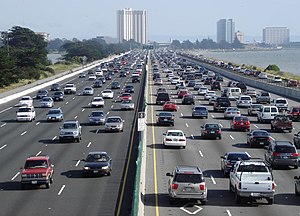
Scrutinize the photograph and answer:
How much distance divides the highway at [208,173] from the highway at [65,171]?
4.08ft

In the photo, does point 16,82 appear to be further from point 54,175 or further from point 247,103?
point 54,175

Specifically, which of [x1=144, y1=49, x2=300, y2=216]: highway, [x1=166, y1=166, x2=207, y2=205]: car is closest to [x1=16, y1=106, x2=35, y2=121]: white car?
[x1=144, y1=49, x2=300, y2=216]: highway

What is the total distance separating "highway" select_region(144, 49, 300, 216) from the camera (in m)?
25.0

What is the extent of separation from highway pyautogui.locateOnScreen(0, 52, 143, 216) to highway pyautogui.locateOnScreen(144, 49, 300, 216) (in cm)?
124

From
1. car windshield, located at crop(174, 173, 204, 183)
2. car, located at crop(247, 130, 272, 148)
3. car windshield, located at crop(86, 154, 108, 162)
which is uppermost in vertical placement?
car windshield, located at crop(174, 173, 204, 183)

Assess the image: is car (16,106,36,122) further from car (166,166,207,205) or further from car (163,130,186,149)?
car (166,166,207,205)

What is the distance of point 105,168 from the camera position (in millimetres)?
32531

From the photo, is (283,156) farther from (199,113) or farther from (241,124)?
(199,113)

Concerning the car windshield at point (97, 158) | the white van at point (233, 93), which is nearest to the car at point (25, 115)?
the car windshield at point (97, 158)

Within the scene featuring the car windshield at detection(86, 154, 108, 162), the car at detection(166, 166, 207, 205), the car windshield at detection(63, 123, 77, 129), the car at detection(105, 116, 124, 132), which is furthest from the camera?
the car at detection(105, 116, 124, 132)

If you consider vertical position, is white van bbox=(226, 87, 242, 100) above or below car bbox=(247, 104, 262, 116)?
above

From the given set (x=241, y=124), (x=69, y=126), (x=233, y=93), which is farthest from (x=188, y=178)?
(x=233, y=93)

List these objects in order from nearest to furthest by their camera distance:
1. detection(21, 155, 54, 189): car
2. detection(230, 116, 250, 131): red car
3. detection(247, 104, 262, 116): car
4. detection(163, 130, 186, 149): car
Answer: detection(21, 155, 54, 189): car
detection(163, 130, 186, 149): car
detection(230, 116, 250, 131): red car
detection(247, 104, 262, 116): car

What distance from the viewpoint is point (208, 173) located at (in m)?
33.1
